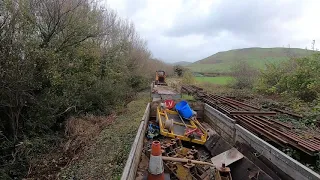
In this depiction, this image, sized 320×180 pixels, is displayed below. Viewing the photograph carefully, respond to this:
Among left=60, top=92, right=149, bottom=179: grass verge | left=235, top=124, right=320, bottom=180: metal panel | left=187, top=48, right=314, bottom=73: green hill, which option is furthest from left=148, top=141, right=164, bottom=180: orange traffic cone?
left=187, top=48, right=314, bottom=73: green hill

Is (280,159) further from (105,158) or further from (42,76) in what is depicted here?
(42,76)

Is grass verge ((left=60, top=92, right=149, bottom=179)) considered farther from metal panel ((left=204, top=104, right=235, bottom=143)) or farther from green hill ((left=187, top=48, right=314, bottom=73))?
green hill ((left=187, top=48, right=314, bottom=73))

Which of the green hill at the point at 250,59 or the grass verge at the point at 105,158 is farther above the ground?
the green hill at the point at 250,59

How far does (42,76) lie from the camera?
25.0 feet

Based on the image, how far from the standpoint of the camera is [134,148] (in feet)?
14.4

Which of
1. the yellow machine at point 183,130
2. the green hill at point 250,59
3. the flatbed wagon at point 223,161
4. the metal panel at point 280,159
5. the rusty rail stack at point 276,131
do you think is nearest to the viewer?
the metal panel at point 280,159

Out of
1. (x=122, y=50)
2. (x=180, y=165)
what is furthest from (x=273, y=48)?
(x=180, y=165)

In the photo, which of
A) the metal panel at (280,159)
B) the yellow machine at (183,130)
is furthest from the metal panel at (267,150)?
the yellow machine at (183,130)

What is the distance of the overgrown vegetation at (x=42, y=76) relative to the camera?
6.28m

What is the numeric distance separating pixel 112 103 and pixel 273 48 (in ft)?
213

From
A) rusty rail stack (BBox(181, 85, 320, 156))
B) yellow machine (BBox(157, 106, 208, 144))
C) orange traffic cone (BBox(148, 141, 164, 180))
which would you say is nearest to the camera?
orange traffic cone (BBox(148, 141, 164, 180))

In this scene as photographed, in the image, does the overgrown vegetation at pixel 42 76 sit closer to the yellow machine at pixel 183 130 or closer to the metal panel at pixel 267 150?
the yellow machine at pixel 183 130

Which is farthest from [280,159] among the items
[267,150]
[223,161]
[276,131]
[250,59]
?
[250,59]

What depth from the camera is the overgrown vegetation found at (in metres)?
6.28
